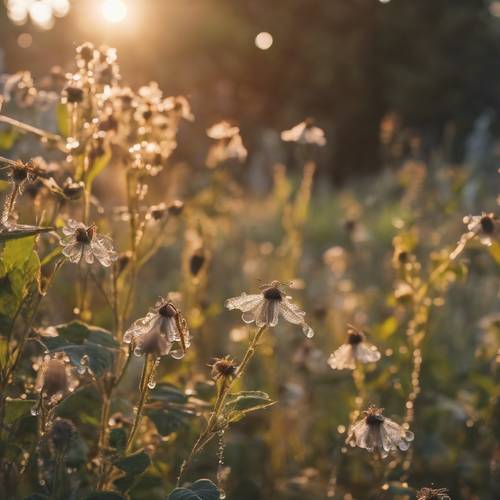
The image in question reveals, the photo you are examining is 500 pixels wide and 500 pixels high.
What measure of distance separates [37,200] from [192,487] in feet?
2.56

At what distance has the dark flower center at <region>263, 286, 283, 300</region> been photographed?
1.43 m

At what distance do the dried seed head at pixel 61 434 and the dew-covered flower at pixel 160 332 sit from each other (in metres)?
0.19

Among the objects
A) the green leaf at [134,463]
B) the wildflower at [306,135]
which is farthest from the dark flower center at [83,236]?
the wildflower at [306,135]

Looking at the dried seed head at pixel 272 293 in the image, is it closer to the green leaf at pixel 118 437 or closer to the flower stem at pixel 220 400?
the flower stem at pixel 220 400

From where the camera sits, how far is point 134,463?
144cm

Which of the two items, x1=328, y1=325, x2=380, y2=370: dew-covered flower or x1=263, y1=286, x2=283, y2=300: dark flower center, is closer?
x1=263, y1=286, x2=283, y2=300: dark flower center

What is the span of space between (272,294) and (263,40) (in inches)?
610

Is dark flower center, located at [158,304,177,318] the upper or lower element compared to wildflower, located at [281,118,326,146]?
lower

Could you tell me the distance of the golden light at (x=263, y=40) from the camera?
51.2 ft

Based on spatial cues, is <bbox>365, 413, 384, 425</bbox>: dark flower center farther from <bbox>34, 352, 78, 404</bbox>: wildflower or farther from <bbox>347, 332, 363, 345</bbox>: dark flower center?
<bbox>34, 352, 78, 404</bbox>: wildflower

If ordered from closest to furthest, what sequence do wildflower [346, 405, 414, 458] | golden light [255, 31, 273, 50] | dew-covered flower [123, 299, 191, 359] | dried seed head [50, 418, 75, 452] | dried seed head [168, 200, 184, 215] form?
1. dew-covered flower [123, 299, 191, 359]
2. dried seed head [50, 418, 75, 452]
3. wildflower [346, 405, 414, 458]
4. dried seed head [168, 200, 184, 215]
5. golden light [255, 31, 273, 50]

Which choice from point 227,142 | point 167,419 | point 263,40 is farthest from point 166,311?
point 263,40

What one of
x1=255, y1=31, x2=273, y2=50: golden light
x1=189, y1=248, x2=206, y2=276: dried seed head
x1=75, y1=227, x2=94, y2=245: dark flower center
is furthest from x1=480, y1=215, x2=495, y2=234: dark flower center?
x1=255, y1=31, x2=273, y2=50: golden light

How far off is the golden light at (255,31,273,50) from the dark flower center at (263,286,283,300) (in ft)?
48.0
